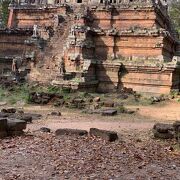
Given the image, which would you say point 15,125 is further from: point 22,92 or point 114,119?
point 22,92

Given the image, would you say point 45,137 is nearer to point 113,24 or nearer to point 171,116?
point 171,116

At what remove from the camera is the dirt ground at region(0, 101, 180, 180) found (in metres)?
9.05

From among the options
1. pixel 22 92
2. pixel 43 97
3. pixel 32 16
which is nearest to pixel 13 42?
pixel 32 16

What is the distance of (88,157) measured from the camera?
1051 cm

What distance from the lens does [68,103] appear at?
21.6 meters

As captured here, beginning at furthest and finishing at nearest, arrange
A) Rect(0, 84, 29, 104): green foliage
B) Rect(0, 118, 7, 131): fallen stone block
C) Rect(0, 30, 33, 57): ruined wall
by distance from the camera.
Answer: Rect(0, 30, 33, 57): ruined wall → Rect(0, 84, 29, 104): green foliage → Rect(0, 118, 7, 131): fallen stone block

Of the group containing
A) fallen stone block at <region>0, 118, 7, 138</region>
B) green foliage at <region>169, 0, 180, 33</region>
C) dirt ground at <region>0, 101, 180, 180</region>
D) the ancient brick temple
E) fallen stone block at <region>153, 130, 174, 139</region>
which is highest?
green foliage at <region>169, 0, 180, 33</region>

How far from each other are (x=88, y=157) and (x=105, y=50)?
1823cm

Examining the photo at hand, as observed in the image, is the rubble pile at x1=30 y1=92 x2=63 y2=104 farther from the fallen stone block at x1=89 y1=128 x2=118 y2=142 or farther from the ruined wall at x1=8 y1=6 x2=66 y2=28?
the ruined wall at x1=8 y1=6 x2=66 y2=28

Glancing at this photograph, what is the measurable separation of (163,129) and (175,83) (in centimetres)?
1252

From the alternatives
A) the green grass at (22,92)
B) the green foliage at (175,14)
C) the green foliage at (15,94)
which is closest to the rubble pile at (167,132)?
the green grass at (22,92)

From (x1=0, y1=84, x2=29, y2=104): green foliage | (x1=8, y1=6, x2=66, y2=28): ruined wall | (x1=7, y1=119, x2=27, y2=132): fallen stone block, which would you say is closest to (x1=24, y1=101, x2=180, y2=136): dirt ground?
(x1=7, y1=119, x2=27, y2=132): fallen stone block

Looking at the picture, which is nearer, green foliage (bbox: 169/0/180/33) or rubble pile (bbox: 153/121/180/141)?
rubble pile (bbox: 153/121/180/141)

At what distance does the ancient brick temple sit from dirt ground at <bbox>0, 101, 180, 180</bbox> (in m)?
Answer: 9.63
